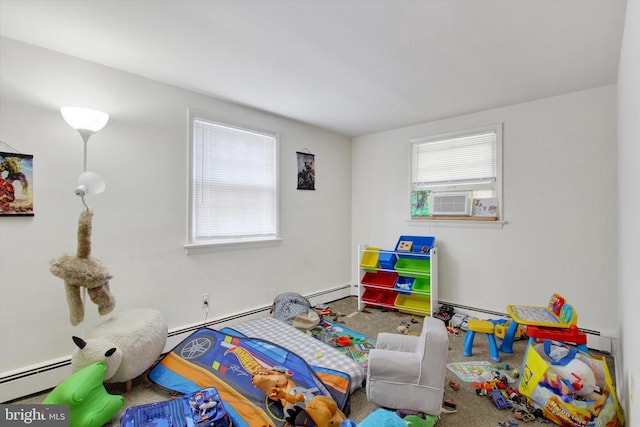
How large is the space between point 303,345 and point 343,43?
236cm

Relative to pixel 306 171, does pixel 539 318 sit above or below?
below

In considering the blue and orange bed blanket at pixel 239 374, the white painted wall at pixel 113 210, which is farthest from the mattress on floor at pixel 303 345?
the white painted wall at pixel 113 210

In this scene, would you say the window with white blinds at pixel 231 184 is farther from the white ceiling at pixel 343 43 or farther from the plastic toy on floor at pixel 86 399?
the plastic toy on floor at pixel 86 399

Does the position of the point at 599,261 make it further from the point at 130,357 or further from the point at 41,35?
the point at 41,35

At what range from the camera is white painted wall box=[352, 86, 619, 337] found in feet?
9.04

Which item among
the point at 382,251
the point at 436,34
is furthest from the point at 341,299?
the point at 436,34

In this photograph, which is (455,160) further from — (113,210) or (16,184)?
(16,184)

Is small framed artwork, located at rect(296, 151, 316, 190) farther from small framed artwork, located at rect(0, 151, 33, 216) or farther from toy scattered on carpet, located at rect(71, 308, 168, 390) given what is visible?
small framed artwork, located at rect(0, 151, 33, 216)

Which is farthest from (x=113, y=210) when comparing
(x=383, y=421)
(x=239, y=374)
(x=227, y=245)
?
(x=383, y=421)

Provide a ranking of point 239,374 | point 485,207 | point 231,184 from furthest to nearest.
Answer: point 485,207 < point 231,184 < point 239,374

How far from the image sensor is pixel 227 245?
3.11 meters

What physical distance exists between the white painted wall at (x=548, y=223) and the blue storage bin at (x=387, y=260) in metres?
0.53

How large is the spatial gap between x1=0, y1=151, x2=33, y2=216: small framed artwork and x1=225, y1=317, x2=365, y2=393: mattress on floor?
6.05 ft

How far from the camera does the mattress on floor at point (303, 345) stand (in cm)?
216
